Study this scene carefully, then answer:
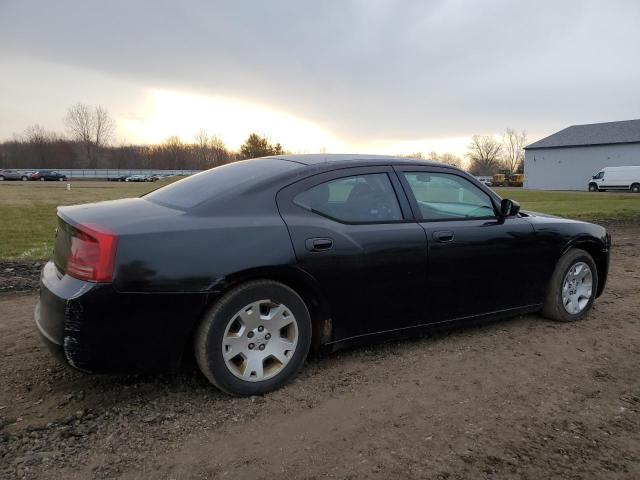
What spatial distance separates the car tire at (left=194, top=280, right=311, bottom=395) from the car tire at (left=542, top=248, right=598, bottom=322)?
2.51m

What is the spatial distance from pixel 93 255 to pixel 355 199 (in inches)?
67.8

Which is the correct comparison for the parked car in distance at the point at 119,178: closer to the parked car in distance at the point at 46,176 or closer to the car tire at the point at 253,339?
the parked car in distance at the point at 46,176

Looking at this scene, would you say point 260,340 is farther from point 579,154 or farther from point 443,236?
point 579,154

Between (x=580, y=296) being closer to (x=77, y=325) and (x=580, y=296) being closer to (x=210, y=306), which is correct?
(x=210, y=306)

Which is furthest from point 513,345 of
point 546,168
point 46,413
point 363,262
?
point 546,168

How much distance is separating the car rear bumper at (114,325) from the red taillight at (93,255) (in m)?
0.05

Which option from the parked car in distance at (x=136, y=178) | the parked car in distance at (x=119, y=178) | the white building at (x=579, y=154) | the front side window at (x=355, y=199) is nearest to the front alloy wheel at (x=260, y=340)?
the front side window at (x=355, y=199)

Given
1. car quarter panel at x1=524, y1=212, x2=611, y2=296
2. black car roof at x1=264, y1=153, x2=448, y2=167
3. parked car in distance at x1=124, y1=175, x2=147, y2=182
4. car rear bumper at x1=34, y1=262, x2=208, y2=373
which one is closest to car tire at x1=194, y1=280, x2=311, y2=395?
car rear bumper at x1=34, y1=262, x2=208, y2=373

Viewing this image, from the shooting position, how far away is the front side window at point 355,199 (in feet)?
11.0

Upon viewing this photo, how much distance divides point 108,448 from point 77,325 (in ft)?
2.11

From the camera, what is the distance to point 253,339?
9.90ft

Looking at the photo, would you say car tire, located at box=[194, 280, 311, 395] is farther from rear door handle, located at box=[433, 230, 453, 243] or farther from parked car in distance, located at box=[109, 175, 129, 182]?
parked car in distance, located at box=[109, 175, 129, 182]

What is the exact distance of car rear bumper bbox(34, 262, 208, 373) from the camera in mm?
2631

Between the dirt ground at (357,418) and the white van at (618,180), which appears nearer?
the dirt ground at (357,418)
